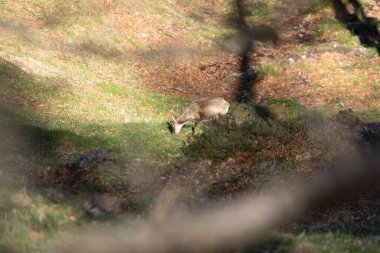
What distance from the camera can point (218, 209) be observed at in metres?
12.7

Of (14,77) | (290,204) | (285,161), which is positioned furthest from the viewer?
(14,77)

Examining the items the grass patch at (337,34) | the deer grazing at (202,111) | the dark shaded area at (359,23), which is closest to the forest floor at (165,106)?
the grass patch at (337,34)

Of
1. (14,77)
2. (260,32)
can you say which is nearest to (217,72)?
(260,32)

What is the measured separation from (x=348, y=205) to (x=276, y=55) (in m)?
21.0

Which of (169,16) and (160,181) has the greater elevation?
(169,16)

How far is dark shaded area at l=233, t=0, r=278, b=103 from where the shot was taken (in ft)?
94.1

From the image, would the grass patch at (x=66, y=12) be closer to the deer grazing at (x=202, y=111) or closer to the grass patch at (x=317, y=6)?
the deer grazing at (x=202, y=111)

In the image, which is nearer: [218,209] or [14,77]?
[218,209]

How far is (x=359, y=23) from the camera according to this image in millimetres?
35469

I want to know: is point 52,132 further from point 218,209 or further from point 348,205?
point 348,205

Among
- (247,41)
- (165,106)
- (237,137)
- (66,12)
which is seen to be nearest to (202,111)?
(237,137)

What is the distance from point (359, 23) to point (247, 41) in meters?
8.72

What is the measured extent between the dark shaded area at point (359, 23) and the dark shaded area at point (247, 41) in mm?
5661

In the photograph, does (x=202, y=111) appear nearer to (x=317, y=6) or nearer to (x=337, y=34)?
(x=337, y=34)
